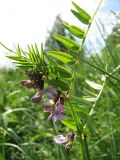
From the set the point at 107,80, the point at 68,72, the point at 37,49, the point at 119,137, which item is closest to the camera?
the point at 37,49

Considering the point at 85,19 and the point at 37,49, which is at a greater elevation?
the point at 85,19

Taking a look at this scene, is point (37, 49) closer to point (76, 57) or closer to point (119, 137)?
point (76, 57)

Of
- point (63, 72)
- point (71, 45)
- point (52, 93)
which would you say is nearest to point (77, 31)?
point (71, 45)

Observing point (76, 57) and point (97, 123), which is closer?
point (76, 57)

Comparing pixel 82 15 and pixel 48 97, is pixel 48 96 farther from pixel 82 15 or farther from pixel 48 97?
pixel 82 15

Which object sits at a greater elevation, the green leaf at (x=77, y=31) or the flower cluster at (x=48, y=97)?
the green leaf at (x=77, y=31)

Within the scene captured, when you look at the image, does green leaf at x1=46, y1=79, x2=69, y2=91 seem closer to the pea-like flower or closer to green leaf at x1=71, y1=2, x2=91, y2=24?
the pea-like flower

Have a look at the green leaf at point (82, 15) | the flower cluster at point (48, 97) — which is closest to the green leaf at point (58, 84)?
the flower cluster at point (48, 97)

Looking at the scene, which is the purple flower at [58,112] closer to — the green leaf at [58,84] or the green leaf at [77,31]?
the green leaf at [58,84]

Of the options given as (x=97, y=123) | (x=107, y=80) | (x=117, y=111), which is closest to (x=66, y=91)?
(x=107, y=80)
